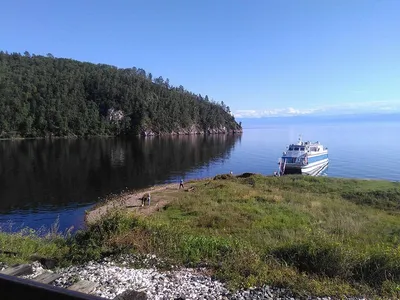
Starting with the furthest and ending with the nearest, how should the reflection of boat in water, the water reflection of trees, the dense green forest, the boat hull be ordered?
the dense green forest, the reflection of boat in water, the boat hull, the water reflection of trees

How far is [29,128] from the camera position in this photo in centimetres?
15112

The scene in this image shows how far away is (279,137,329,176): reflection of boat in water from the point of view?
223ft

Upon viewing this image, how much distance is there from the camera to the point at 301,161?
2714 inches

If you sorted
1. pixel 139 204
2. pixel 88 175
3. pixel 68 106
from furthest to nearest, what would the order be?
pixel 68 106
pixel 88 175
pixel 139 204

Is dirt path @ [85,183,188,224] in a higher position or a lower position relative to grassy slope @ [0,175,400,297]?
lower

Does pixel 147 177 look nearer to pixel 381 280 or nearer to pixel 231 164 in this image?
pixel 231 164

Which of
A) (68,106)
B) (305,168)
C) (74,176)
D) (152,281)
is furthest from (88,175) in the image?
(68,106)

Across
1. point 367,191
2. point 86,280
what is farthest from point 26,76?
point 86,280

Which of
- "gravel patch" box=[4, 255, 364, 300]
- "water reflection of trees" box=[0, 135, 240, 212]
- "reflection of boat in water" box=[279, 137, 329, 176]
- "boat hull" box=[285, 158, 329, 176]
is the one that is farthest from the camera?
"reflection of boat in water" box=[279, 137, 329, 176]

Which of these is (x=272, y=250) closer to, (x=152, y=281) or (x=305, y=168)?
(x=152, y=281)

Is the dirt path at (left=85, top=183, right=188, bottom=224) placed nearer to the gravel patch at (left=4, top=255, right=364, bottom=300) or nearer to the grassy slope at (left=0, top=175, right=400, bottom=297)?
the grassy slope at (left=0, top=175, right=400, bottom=297)

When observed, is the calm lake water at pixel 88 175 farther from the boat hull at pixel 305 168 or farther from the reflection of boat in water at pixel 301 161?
the reflection of boat in water at pixel 301 161

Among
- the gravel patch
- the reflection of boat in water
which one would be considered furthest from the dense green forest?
the gravel patch

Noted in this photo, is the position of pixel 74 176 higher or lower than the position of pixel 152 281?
lower
